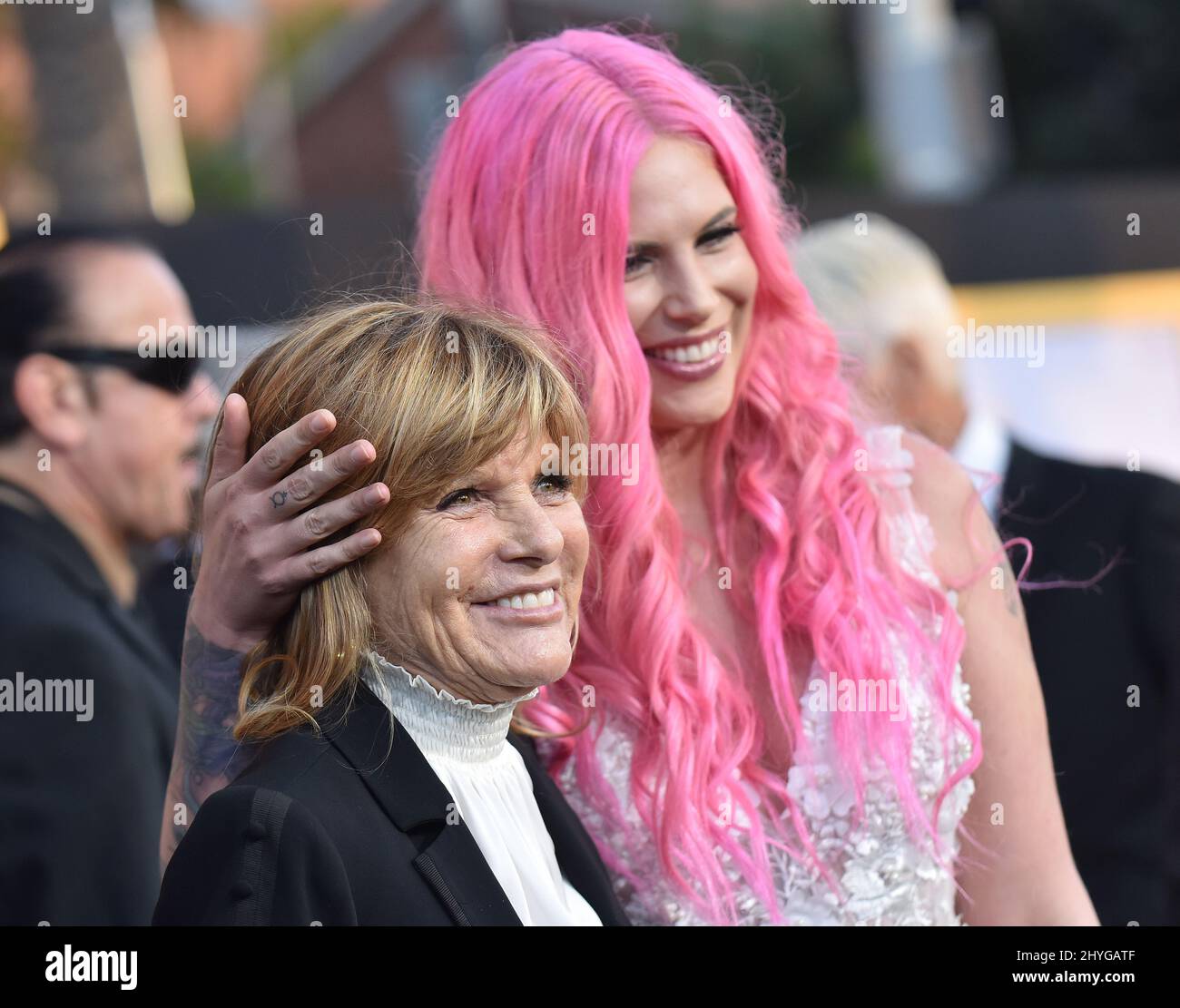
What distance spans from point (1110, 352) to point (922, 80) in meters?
9.30

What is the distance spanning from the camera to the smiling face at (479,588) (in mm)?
1854

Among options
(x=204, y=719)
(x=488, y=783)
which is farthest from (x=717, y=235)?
(x=204, y=719)

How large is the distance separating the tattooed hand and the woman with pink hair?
1.79 feet

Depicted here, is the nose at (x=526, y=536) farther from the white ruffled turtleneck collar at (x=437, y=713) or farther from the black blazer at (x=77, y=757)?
the black blazer at (x=77, y=757)

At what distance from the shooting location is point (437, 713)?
1.91 m

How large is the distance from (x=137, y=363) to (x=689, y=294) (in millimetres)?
1552

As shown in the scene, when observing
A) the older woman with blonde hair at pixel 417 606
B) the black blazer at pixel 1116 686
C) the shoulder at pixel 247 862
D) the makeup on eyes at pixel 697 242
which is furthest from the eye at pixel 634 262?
the black blazer at pixel 1116 686

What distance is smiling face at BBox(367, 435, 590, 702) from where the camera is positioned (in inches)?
73.0

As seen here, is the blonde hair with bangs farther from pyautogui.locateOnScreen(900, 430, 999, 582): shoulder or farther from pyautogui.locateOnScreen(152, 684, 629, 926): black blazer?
pyautogui.locateOnScreen(900, 430, 999, 582): shoulder

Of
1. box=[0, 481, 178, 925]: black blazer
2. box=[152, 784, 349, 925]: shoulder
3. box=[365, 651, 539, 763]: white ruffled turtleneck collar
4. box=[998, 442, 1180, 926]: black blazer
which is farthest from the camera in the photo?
box=[998, 442, 1180, 926]: black blazer

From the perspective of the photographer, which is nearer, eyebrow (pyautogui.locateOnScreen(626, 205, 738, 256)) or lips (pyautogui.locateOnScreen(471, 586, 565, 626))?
lips (pyautogui.locateOnScreen(471, 586, 565, 626))

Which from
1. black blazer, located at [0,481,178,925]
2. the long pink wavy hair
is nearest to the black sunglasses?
black blazer, located at [0,481,178,925]

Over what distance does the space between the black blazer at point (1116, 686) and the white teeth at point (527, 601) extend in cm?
185
